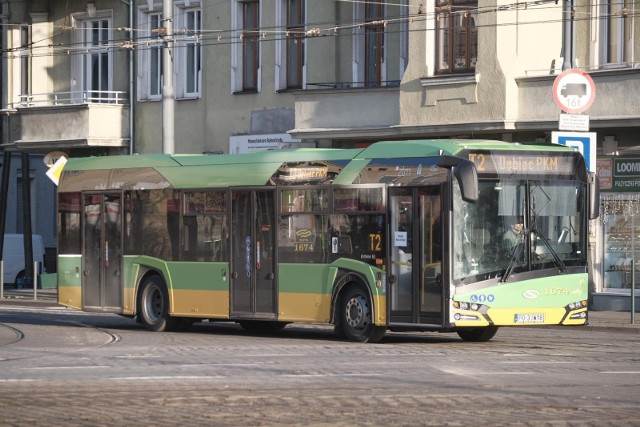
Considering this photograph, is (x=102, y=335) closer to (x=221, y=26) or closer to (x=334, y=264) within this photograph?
(x=334, y=264)

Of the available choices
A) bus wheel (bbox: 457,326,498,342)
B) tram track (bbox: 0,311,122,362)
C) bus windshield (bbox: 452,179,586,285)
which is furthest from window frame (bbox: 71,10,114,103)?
bus windshield (bbox: 452,179,586,285)

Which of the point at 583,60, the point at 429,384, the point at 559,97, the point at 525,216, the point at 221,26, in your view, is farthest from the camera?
the point at 221,26

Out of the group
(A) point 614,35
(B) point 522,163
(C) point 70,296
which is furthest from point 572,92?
(C) point 70,296

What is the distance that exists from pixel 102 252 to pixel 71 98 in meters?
16.5

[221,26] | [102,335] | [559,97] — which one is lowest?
[102,335]

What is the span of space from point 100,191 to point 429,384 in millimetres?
12092

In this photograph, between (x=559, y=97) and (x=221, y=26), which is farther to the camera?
(x=221, y=26)

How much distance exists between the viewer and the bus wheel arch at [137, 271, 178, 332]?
24328 mm

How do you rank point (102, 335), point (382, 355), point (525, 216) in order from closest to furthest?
point (382, 355) → point (525, 216) → point (102, 335)

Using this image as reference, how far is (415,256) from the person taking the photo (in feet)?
66.3

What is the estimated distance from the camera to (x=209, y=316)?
76.6 ft

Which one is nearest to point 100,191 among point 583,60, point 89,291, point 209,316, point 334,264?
point 89,291

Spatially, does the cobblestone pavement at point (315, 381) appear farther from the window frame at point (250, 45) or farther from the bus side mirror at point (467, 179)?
the window frame at point (250, 45)

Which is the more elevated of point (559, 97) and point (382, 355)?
point (559, 97)
